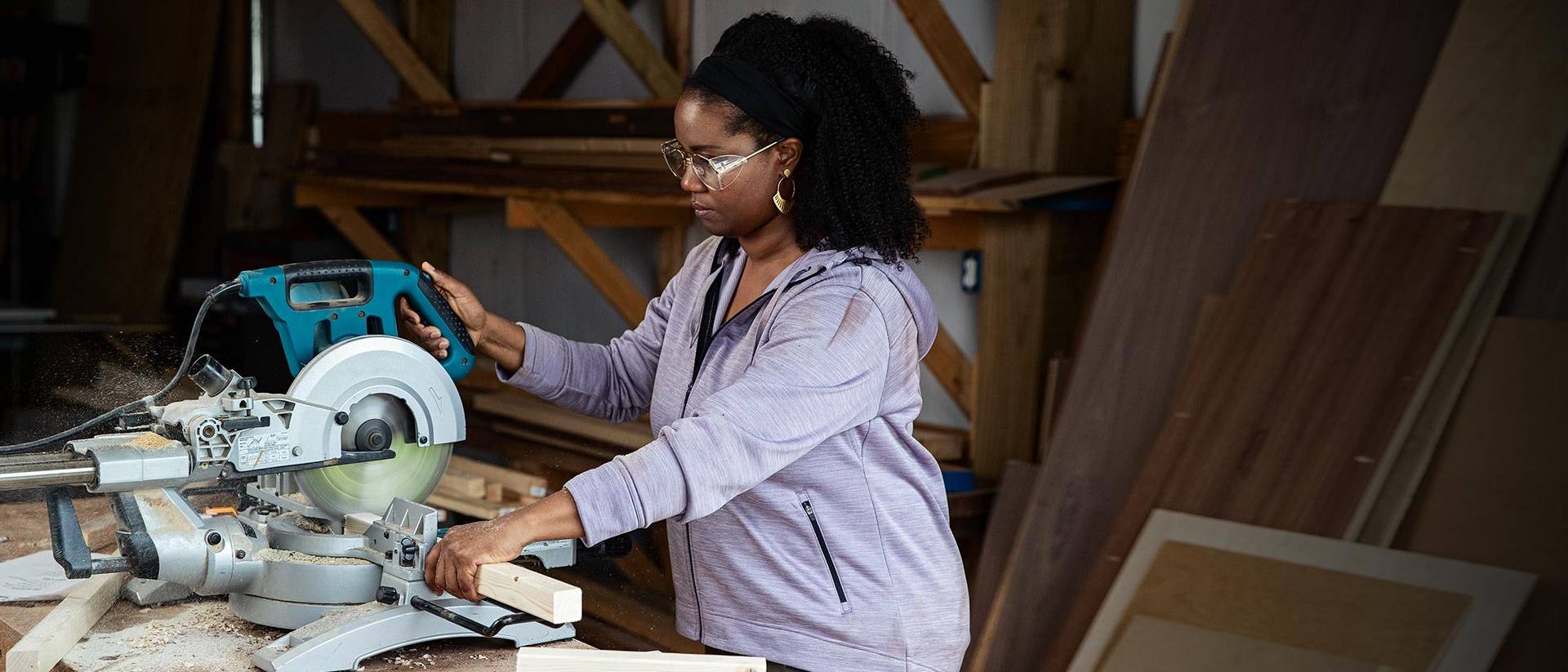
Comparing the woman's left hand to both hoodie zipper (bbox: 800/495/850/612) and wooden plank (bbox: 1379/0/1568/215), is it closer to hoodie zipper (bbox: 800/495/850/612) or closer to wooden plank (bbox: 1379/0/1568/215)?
hoodie zipper (bbox: 800/495/850/612)

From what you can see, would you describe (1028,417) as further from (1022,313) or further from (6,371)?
(6,371)

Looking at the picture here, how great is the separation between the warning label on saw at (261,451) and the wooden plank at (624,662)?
1.33 feet

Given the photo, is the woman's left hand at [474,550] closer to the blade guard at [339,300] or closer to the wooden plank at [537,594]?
the wooden plank at [537,594]

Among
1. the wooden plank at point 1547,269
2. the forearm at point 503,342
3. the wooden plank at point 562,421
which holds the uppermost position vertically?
the wooden plank at point 1547,269

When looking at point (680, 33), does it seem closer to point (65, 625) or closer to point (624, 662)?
point (65, 625)

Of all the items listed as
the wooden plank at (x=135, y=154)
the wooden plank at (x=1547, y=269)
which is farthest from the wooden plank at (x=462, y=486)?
the wooden plank at (x=135, y=154)

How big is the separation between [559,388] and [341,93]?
467 centimetres

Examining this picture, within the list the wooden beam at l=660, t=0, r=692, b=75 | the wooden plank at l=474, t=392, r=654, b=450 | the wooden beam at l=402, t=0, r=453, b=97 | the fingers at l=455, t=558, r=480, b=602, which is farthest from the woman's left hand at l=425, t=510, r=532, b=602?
the wooden beam at l=402, t=0, r=453, b=97

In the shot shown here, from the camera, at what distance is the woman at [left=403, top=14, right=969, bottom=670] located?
Result: 1638 mm

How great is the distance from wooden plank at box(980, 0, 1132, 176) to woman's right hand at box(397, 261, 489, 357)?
1733 mm

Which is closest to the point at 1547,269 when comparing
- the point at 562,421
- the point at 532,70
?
the point at 562,421

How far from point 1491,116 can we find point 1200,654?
1.09m

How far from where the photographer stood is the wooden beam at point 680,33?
4445mm

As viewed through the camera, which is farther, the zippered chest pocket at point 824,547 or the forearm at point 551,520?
the zippered chest pocket at point 824,547
